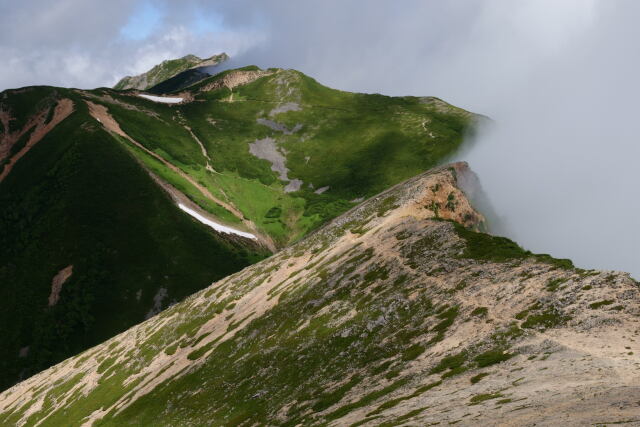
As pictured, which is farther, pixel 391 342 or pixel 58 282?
pixel 58 282

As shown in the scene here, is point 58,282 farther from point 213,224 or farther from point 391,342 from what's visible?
point 391,342

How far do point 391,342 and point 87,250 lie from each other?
135 meters

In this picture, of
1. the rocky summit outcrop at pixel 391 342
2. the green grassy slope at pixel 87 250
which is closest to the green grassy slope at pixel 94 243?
the green grassy slope at pixel 87 250

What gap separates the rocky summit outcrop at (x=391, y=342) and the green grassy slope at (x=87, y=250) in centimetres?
4630

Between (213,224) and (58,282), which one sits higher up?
(58,282)

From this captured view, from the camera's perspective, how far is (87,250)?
15388cm

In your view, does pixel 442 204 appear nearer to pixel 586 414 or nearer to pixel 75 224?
pixel 586 414

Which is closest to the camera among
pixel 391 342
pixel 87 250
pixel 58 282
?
pixel 391 342

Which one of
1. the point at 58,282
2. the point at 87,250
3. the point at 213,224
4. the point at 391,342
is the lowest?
the point at 391,342

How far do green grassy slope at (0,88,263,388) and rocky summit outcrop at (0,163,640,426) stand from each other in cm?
4630

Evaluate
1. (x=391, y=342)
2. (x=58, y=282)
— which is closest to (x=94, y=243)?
(x=58, y=282)

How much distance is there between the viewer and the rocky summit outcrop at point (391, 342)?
30.0m

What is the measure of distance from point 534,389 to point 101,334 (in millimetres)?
134733

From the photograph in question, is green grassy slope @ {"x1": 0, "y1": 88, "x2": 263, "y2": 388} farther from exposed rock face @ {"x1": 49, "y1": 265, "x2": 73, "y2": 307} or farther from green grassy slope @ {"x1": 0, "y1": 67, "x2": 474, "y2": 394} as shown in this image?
exposed rock face @ {"x1": 49, "y1": 265, "x2": 73, "y2": 307}
